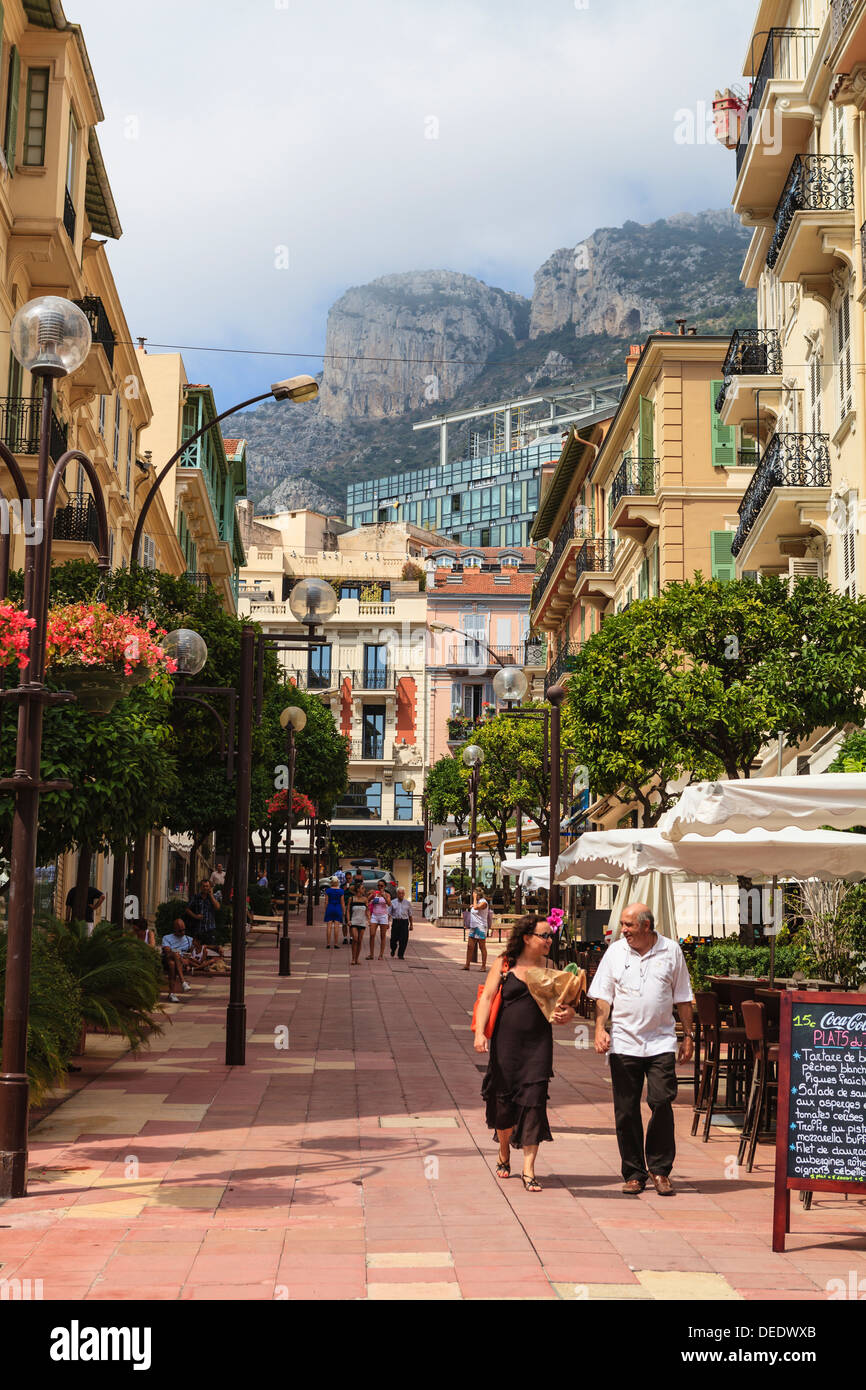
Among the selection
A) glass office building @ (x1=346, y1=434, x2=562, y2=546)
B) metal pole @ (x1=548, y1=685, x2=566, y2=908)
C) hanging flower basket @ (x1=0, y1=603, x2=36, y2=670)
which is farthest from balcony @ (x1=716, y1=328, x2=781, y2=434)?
glass office building @ (x1=346, y1=434, x2=562, y2=546)

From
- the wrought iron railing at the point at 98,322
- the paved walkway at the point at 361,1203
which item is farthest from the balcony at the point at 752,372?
the paved walkway at the point at 361,1203

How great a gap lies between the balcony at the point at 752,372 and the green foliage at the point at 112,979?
17.3 m

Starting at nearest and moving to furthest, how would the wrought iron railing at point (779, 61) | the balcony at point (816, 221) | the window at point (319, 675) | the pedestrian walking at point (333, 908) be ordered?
the balcony at point (816, 221)
the wrought iron railing at point (779, 61)
the pedestrian walking at point (333, 908)
the window at point (319, 675)

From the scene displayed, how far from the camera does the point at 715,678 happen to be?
22.4m

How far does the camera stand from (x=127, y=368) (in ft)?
120

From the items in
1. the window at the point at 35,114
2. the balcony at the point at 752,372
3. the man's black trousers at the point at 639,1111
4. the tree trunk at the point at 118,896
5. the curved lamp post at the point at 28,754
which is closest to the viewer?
the curved lamp post at the point at 28,754

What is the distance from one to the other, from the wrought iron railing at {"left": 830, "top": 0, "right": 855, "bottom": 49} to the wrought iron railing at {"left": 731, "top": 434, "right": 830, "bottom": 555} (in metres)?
5.58

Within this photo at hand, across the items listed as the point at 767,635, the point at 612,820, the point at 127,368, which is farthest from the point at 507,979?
the point at 612,820

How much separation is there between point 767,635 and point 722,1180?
13.2 metres

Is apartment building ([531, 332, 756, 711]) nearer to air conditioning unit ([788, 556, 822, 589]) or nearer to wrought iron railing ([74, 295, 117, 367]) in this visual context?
air conditioning unit ([788, 556, 822, 589])

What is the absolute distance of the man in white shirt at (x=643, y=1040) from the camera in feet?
30.7

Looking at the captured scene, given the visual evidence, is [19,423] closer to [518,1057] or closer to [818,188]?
[818,188]

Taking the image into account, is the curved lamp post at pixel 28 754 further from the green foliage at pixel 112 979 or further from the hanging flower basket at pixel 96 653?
the green foliage at pixel 112 979

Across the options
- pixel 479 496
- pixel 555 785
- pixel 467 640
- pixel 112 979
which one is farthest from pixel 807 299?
pixel 479 496
